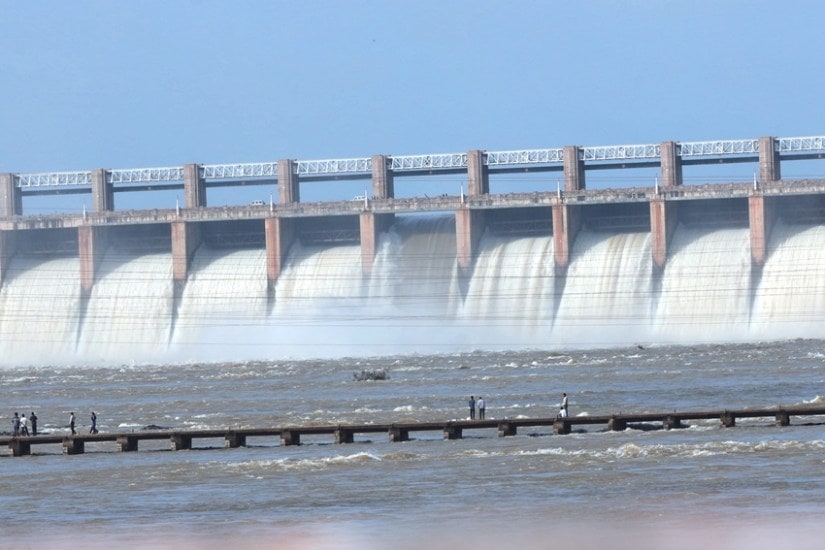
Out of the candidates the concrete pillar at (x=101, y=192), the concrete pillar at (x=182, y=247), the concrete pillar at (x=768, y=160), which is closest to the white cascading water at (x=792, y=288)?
the concrete pillar at (x=768, y=160)

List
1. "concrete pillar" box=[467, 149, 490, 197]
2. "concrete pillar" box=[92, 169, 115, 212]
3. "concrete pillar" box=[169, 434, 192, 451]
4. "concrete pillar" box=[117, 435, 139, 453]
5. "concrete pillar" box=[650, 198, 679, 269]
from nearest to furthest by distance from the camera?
"concrete pillar" box=[169, 434, 192, 451] < "concrete pillar" box=[117, 435, 139, 453] < "concrete pillar" box=[650, 198, 679, 269] < "concrete pillar" box=[467, 149, 490, 197] < "concrete pillar" box=[92, 169, 115, 212]

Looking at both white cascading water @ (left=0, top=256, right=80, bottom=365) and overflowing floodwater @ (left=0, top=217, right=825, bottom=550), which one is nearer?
overflowing floodwater @ (left=0, top=217, right=825, bottom=550)

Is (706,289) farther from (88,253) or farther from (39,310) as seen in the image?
(39,310)

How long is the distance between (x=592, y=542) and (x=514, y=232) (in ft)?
234

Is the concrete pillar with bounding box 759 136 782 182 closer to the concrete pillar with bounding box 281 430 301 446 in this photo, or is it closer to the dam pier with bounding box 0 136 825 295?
the dam pier with bounding box 0 136 825 295

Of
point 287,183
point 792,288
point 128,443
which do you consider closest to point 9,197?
point 287,183

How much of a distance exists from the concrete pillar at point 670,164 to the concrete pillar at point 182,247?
29252 millimetres

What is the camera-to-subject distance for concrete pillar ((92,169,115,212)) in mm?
111875

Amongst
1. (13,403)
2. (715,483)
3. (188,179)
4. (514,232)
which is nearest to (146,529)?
(715,483)

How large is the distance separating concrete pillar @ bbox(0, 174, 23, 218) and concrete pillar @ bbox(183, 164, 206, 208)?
1368 centimetres

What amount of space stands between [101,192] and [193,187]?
683cm

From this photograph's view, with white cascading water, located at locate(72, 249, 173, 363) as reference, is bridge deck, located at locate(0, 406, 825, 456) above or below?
below

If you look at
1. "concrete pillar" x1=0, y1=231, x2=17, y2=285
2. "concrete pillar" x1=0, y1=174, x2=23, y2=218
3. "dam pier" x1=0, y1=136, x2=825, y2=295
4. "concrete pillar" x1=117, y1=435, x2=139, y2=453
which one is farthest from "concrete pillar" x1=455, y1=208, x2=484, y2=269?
"concrete pillar" x1=117, y1=435, x2=139, y2=453

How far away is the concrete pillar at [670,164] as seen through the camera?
308 feet
